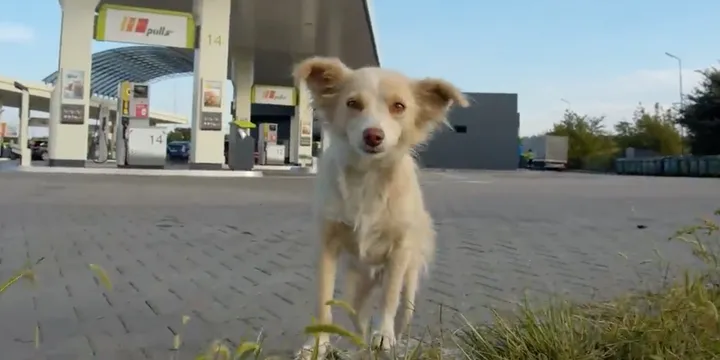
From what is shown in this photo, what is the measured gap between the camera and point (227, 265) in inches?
243

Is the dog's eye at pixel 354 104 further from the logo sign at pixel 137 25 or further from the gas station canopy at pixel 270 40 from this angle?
the logo sign at pixel 137 25

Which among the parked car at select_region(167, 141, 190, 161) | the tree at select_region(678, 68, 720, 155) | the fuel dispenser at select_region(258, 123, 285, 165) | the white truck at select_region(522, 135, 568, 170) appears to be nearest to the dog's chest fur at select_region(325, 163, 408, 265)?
the fuel dispenser at select_region(258, 123, 285, 165)

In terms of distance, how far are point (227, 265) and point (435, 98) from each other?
10.7ft

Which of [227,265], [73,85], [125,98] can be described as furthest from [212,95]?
[227,265]

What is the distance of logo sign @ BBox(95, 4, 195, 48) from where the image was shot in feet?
73.6

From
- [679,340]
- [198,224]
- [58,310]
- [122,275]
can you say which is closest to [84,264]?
[122,275]

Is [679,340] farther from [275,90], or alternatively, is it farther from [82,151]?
[275,90]

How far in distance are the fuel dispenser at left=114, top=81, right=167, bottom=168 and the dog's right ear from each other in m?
22.0

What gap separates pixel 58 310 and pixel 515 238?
5.59 metres

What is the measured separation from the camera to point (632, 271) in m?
5.94

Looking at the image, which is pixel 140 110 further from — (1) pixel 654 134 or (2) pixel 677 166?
(1) pixel 654 134

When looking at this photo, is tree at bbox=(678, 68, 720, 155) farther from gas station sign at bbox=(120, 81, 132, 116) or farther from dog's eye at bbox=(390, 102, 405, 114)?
dog's eye at bbox=(390, 102, 405, 114)

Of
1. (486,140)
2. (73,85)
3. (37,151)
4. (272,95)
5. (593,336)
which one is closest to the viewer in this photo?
(593,336)

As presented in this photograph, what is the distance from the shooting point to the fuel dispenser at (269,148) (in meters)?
40.5
